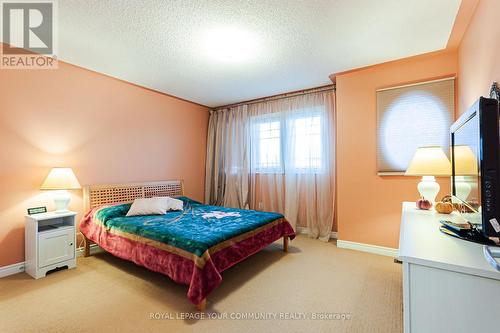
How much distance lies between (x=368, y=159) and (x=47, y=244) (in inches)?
159

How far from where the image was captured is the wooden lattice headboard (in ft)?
10.4

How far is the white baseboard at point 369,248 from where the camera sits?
9.77 feet

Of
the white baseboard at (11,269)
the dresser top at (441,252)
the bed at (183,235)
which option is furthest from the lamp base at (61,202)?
the dresser top at (441,252)

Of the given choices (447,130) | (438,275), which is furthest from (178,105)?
(438,275)

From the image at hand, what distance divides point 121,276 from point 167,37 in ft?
8.61

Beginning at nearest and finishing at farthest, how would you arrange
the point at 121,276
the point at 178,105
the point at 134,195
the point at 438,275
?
1. the point at 438,275
2. the point at 121,276
3. the point at 134,195
4. the point at 178,105

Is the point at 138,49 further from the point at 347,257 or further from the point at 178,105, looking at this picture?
the point at 347,257

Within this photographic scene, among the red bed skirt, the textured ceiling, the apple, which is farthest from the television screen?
the red bed skirt

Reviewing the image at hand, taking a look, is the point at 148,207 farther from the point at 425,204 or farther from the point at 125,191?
the point at 425,204

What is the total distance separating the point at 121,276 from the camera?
2.54 m

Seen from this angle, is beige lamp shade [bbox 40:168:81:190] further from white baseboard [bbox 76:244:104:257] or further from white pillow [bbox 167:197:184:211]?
white pillow [bbox 167:197:184:211]

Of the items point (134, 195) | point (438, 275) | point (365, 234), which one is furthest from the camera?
point (134, 195)

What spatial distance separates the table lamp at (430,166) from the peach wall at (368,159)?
0.64 m

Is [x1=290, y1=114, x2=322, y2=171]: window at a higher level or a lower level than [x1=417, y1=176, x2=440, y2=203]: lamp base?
higher
